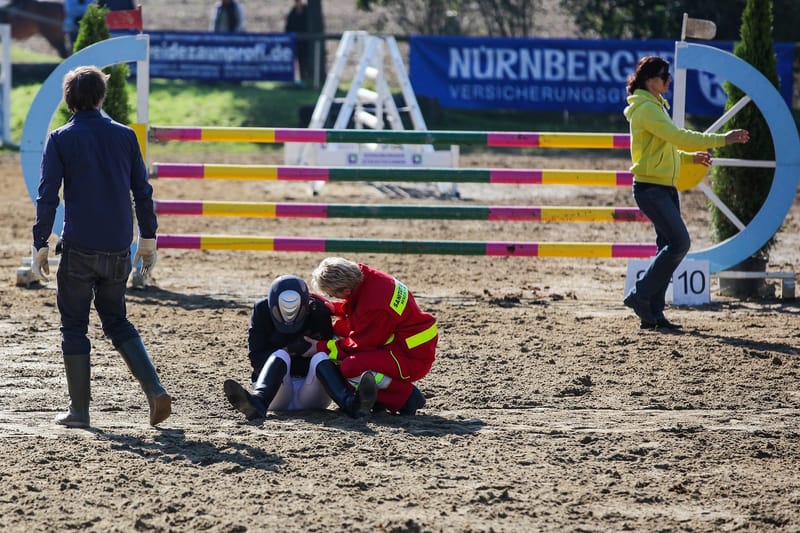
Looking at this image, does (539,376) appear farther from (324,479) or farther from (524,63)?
(524,63)

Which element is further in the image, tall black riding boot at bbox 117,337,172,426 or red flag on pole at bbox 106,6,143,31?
red flag on pole at bbox 106,6,143,31

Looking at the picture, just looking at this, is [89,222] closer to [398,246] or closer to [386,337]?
[386,337]

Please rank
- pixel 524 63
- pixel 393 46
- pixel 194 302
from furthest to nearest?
pixel 524 63
pixel 393 46
pixel 194 302

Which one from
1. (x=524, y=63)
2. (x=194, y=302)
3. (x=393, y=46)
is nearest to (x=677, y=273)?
(x=194, y=302)

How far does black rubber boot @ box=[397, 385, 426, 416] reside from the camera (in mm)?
6277

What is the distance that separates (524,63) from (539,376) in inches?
534

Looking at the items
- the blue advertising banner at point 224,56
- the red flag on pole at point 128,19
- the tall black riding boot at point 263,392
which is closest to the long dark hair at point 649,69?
the tall black riding boot at point 263,392

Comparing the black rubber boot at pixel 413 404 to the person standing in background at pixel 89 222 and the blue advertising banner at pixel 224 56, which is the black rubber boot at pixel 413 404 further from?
the blue advertising banner at pixel 224 56

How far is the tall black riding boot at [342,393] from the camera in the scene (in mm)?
6059

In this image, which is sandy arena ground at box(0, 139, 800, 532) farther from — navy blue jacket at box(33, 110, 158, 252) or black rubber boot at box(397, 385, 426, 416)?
navy blue jacket at box(33, 110, 158, 252)

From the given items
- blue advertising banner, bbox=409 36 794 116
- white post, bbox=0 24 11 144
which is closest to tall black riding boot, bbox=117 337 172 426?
blue advertising banner, bbox=409 36 794 116

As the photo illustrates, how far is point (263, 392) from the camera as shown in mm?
6070

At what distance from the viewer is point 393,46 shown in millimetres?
15320

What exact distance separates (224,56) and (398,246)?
12624 mm
